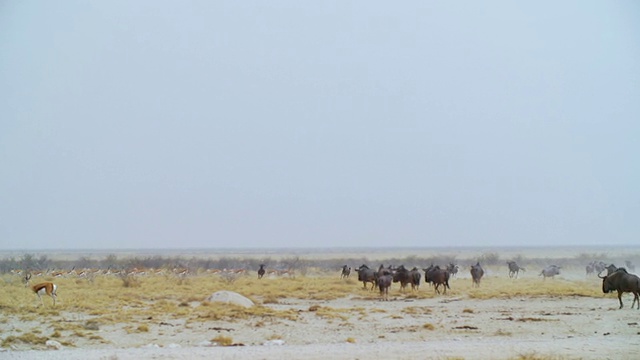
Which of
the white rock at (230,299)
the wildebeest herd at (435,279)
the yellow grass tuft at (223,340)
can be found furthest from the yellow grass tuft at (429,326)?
the wildebeest herd at (435,279)

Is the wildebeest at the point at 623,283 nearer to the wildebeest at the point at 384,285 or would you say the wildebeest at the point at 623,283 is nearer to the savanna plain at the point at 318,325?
the savanna plain at the point at 318,325

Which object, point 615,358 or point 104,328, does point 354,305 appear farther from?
point 615,358

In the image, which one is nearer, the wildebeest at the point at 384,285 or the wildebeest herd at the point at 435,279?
the wildebeest herd at the point at 435,279

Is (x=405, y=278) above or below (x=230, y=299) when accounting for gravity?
above

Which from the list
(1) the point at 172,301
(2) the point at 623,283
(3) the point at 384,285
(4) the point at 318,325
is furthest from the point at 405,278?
(4) the point at 318,325

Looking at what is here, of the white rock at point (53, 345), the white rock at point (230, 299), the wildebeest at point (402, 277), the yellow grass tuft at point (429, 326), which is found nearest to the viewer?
the white rock at point (53, 345)

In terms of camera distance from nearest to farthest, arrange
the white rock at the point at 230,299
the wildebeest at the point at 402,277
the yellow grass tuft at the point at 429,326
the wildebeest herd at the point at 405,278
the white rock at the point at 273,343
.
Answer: the white rock at the point at 273,343, the yellow grass tuft at the point at 429,326, the white rock at the point at 230,299, the wildebeest herd at the point at 405,278, the wildebeest at the point at 402,277

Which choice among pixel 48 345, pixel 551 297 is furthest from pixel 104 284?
pixel 551 297

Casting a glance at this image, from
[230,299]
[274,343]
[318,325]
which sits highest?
Answer: [230,299]

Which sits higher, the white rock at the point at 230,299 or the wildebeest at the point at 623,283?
the wildebeest at the point at 623,283

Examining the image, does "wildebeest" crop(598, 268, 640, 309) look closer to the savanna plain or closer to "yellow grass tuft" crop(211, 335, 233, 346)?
the savanna plain

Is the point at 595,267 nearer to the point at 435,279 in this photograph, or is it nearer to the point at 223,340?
the point at 435,279

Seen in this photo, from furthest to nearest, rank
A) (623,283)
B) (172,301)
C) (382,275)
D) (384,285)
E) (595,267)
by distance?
(595,267) < (382,275) < (384,285) < (172,301) < (623,283)

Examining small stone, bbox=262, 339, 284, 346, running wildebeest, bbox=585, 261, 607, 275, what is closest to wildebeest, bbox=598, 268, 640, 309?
small stone, bbox=262, 339, 284, 346
